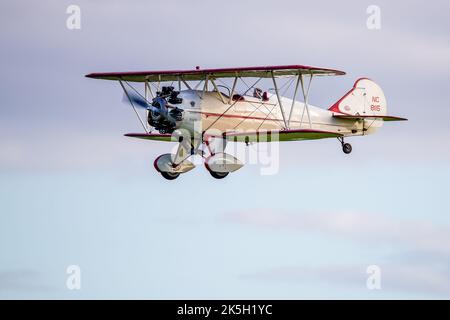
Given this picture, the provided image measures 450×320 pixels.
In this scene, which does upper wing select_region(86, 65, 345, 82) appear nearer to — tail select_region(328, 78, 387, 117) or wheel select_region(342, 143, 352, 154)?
Result: wheel select_region(342, 143, 352, 154)

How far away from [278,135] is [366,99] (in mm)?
7183

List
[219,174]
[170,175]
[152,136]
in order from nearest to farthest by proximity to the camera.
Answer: [219,174] < [170,175] < [152,136]

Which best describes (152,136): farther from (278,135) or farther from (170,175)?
(278,135)

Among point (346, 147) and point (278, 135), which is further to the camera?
point (346, 147)

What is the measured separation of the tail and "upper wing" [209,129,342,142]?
5610 mm

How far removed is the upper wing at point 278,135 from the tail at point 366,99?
561 cm

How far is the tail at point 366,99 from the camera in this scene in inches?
1935

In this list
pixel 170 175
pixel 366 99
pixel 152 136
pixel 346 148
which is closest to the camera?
pixel 170 175

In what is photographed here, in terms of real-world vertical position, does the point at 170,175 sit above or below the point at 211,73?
below

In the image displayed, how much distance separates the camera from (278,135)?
4338 cm

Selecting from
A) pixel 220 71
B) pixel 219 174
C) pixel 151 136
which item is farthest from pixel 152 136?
pixel 220 71

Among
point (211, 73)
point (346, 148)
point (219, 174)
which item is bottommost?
point (219, 174)
